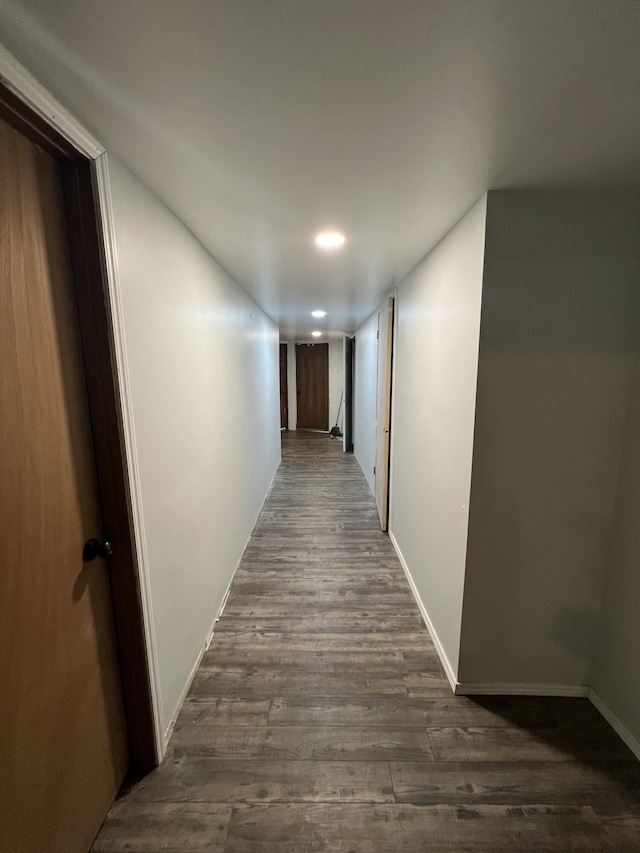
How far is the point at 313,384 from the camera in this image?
339 inches

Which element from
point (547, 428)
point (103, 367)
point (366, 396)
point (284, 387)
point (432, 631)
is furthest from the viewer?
point (284, 387)

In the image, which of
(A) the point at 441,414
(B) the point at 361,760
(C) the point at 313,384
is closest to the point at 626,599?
(A) the point at 441,414

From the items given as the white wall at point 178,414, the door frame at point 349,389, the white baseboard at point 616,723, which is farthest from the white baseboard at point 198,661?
the door frame at point 349,389

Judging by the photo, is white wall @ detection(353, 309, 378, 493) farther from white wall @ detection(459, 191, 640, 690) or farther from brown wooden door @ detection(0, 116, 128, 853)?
brown wooden door @ detection(0, 116, 128, 853)

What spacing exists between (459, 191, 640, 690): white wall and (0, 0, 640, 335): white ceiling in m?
0.19

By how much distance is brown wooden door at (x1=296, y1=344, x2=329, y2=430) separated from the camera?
8.50 meters

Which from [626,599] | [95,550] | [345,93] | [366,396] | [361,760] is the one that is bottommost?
[361,760]

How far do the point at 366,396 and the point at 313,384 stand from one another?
3825 millimetres

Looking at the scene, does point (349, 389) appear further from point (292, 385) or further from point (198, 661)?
point (198, 661)

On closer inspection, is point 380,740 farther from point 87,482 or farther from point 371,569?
point 87,482

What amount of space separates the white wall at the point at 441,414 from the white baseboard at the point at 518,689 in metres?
0.09

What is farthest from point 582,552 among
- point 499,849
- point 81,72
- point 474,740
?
point 81,72

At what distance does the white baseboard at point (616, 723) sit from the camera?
4.73ft

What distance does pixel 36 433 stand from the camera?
93cm
